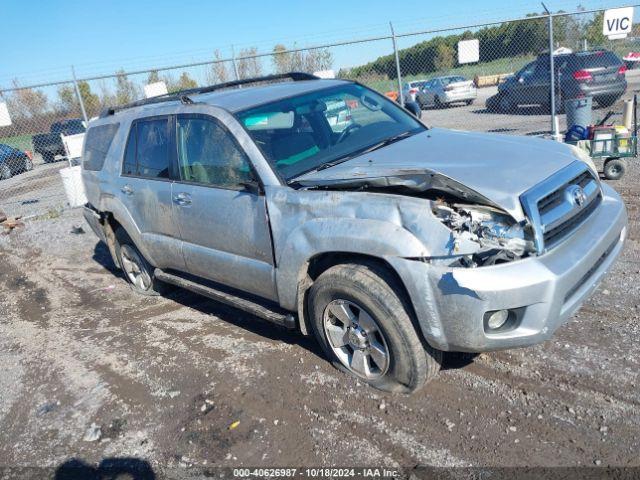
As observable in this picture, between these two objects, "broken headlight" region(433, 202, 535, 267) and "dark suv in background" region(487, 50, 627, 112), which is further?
"dark suv in background" region(487, 50, 627, 112)

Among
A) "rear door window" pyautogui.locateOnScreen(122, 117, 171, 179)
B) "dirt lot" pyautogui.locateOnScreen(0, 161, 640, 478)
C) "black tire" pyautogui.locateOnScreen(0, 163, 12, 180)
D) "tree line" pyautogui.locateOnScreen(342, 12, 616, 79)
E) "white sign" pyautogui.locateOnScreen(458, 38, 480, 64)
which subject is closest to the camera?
"dirt lot" pyautogui.locateOnScreen(0, 161, 640, 478)

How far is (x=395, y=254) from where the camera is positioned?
115 inches

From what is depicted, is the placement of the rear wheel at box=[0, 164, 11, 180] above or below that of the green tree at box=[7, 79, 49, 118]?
below

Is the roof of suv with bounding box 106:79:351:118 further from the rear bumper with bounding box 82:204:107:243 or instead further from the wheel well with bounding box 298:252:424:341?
the rear bumper with bounding box 82:204:107:243

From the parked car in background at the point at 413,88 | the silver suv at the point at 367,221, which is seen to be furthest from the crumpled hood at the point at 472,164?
the parked car in background at the point at 413,88

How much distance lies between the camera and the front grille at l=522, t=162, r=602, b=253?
9.34 ft

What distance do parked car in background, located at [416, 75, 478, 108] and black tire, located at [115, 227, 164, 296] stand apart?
2001cm

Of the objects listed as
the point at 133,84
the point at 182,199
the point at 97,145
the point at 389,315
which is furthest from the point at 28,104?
the point at 389,315

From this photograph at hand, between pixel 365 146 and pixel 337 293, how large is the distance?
1.31 metres

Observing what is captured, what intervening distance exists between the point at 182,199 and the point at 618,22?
8458 mm

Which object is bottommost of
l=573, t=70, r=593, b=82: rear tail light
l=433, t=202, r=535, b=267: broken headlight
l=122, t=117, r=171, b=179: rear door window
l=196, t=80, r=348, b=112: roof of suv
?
l=573, t=70, r=593, b=82: rear tail light

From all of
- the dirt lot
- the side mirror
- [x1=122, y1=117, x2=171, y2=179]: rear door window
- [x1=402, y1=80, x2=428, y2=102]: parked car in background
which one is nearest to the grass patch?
[x1=402, y1=80, x2=428, y2=102]: parked car in background

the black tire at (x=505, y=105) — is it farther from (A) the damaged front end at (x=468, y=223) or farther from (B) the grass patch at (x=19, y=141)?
(B) the grass patch at (x=19, y=141)

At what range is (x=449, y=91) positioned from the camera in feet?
76.0
